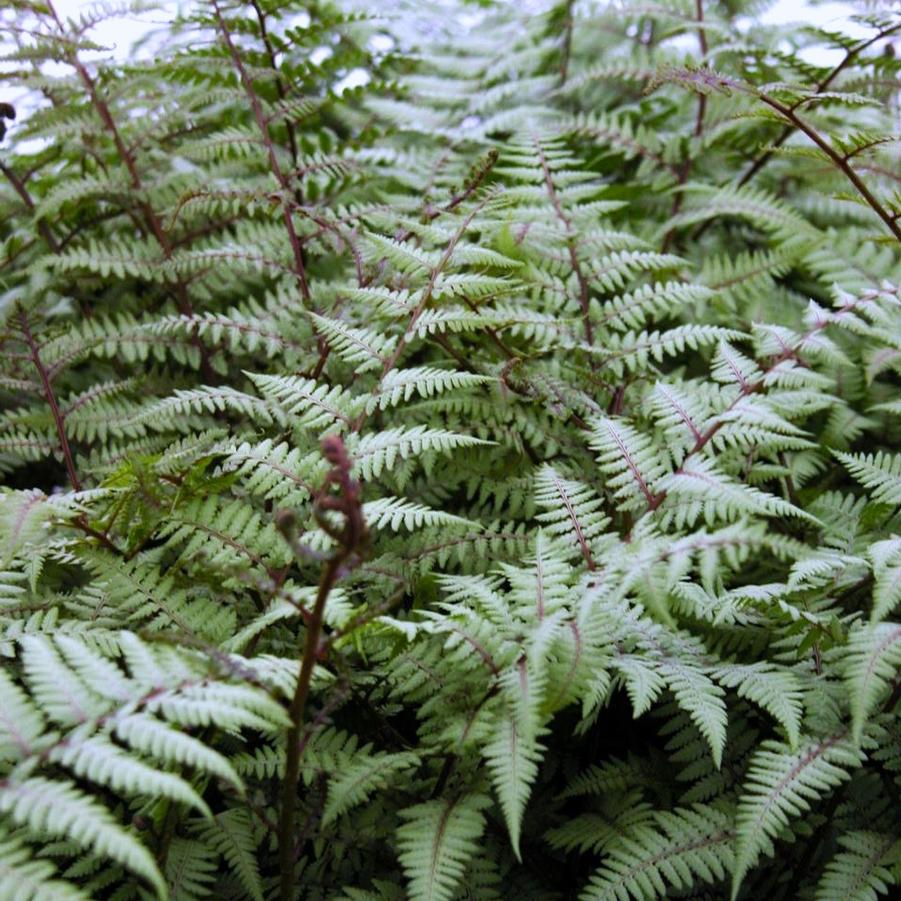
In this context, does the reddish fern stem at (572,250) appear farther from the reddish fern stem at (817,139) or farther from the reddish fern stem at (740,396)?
the reddish fern stem at (817,139)

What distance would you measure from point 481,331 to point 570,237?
312 mm

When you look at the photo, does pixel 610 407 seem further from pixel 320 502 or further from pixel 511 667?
pixel 320 502

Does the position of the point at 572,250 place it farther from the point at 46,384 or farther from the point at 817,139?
the point at 46,384

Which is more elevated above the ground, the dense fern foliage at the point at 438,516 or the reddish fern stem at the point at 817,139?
the reddish fern stem at the point at 817,139

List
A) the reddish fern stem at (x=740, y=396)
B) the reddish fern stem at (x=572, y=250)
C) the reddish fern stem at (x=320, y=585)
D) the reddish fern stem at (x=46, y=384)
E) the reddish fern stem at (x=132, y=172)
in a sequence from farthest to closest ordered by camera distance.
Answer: the reddish fern stem at (x=132, y=172), the reddish fern stem at (x=572, y=250), the reddish fern stem at (x=46, y=384), the reddish fern stem at (x=740, y=396), the reddish fern stem at (x=320, y=585)

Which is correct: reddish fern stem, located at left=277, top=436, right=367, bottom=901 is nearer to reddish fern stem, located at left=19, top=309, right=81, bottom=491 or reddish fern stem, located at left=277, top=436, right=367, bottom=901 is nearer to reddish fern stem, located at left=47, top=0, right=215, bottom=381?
reddish fern stem, located at left=19, top=309, right=81, bottom=491

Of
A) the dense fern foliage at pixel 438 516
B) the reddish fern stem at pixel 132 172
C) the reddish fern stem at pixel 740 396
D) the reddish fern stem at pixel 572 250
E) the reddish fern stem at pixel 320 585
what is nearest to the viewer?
the reddish fern stem at pixel 320 585

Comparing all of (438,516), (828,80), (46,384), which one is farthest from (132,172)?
(828,80)

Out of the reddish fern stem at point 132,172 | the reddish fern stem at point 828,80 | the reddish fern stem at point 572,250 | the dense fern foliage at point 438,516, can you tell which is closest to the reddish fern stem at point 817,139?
the dense fern foliage at point 438,516

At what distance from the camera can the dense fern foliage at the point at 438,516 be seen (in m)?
1.13

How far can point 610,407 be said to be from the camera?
1.78m

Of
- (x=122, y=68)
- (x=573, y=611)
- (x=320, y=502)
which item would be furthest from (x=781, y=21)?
(x=320, y=502)

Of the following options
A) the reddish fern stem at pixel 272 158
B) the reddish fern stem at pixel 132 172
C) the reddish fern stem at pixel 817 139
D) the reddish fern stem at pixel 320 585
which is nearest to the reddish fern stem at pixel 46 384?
the reddish fern stem at pixel 132 172

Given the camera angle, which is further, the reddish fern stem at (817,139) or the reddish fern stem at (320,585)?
the reddish fern stem at (817,139)
